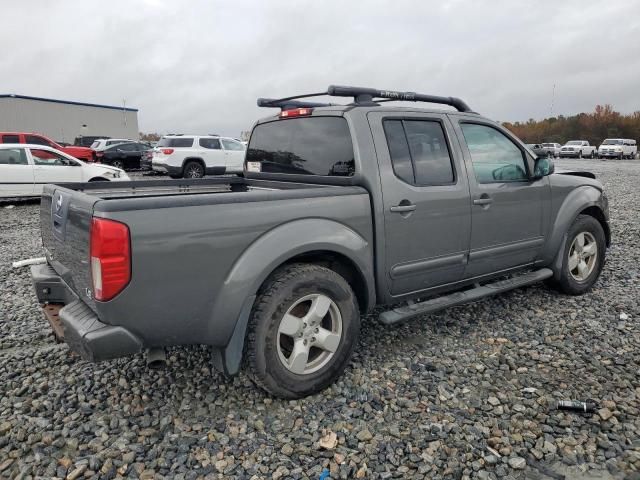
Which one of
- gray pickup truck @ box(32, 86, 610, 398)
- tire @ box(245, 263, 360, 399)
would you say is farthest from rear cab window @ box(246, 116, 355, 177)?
tire @ box(245, 263, 360, 399)

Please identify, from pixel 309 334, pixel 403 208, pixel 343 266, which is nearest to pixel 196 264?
pixel 309 334

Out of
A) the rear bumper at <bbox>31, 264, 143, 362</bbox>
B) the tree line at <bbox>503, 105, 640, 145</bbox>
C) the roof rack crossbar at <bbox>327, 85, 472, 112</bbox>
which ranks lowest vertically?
the rear bumper at <bbox>31, 264, 143, 362</bbox>

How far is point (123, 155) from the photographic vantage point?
69.9 ft

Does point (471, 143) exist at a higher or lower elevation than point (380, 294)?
higher

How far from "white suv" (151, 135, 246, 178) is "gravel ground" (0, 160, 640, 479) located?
1346 centimetres

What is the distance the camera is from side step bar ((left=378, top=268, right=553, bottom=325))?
3.18 m

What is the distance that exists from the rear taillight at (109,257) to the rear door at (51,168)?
1072 cm

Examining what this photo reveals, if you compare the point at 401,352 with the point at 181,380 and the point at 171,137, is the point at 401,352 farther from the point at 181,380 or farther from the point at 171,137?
the point at 171,137

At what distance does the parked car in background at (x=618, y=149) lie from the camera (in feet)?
125

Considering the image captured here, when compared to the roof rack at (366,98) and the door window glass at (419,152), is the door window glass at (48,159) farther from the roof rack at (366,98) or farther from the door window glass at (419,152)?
the door window glass at (419,152)

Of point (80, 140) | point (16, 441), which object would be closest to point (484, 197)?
point (16, 441)

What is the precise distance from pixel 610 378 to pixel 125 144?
22.3m

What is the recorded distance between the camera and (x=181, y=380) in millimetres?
3104

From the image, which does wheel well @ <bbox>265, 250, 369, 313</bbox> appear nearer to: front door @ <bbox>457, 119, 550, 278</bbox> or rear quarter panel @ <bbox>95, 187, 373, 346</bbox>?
rear quarter panel @ <bbox>95, 187, 373, 346</bbox>
